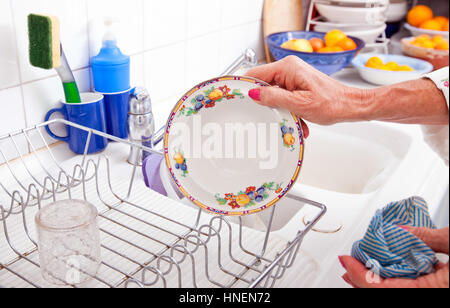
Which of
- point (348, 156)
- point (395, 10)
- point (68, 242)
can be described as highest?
point (395, 10)

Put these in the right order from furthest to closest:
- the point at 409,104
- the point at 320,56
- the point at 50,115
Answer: the point at 320,56 → the point at 50,115 → the point at 409,104

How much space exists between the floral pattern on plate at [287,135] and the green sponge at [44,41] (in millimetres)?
388

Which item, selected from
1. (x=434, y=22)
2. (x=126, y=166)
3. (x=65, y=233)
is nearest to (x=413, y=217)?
(x=65, y=233)

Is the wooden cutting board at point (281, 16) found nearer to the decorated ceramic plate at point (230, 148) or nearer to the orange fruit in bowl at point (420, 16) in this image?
the orange fruit in bowl at point (420, 16)

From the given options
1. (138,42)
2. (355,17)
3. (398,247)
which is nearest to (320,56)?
(355,17)

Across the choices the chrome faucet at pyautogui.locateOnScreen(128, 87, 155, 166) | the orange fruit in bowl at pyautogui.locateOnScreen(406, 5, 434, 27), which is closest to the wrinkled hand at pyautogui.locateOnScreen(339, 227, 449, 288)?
the chrome faucet at pyautogui.locateOnScreen(128, 87, 155, 166)

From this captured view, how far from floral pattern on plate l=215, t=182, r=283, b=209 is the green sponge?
0.35 metres

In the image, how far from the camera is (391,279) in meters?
0.55

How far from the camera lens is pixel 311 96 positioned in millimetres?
703

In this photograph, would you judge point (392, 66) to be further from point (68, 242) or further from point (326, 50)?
point (68, 242)

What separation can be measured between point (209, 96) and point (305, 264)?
0.96 ft

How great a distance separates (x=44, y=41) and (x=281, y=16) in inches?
37.6

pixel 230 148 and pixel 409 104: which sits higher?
pixel 409 104
